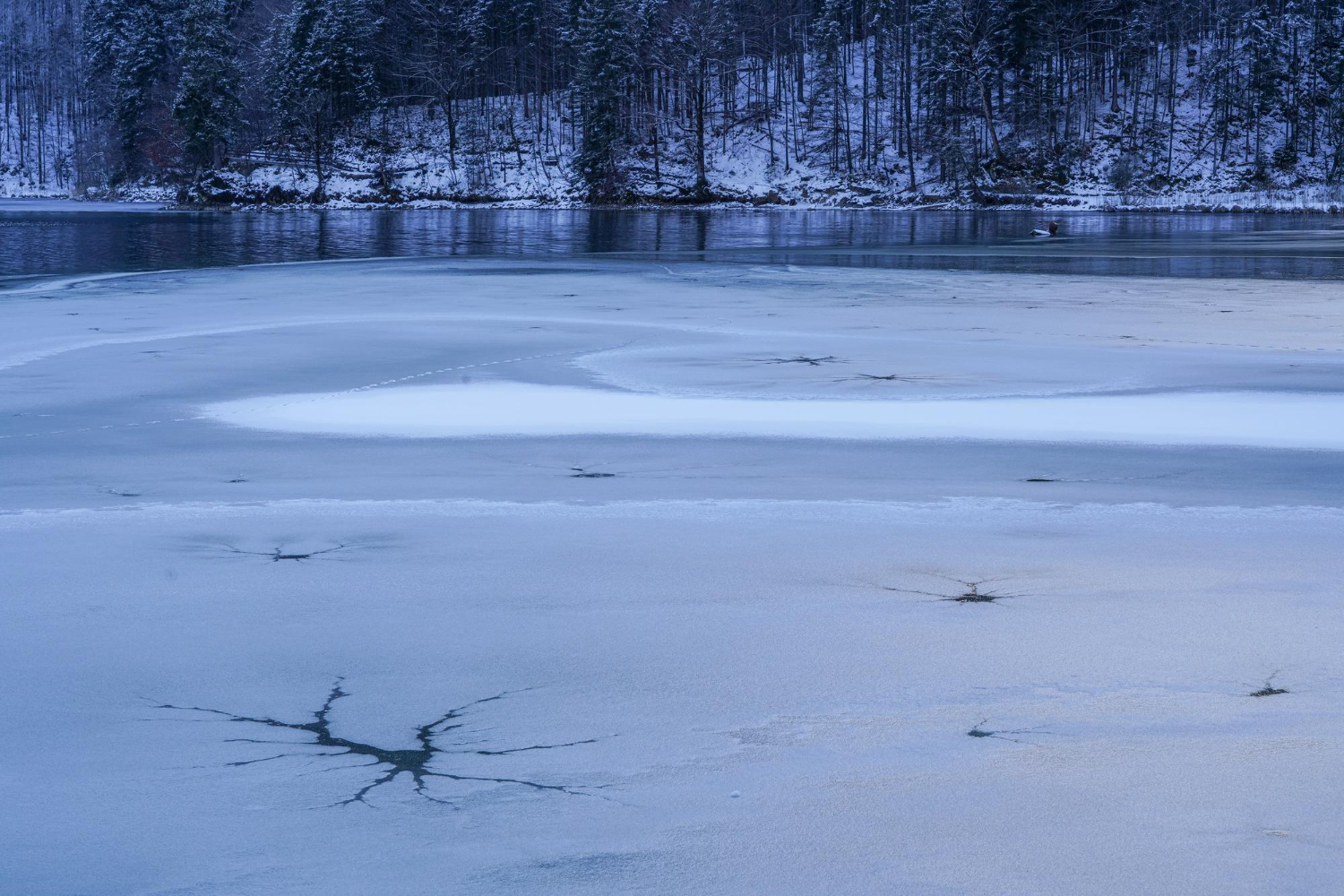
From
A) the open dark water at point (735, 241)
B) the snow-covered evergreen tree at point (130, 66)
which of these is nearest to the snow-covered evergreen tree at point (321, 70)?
the snow-covered evergreen tree at point (130, 66)

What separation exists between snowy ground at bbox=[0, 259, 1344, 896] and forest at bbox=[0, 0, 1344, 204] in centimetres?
5805

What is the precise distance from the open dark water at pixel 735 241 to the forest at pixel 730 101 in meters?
20.0

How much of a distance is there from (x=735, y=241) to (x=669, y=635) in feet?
90.3

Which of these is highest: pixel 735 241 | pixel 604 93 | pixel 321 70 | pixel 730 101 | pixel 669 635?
pixel 321 70

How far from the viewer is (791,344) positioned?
10977 millimetres

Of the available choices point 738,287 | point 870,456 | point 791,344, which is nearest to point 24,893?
point 870,456

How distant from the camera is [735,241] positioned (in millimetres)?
30766

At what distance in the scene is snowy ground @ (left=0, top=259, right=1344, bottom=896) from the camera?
2.56 metres

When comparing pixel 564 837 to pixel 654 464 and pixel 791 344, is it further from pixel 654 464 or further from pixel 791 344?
pixel 791 344

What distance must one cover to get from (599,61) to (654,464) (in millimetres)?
68045

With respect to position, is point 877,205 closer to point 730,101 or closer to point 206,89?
point 730,101

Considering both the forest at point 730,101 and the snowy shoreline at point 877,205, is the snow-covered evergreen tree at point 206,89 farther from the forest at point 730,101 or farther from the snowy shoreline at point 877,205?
the snowy shoreline at point 877,205

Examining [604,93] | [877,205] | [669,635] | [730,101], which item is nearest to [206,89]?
[604,93]

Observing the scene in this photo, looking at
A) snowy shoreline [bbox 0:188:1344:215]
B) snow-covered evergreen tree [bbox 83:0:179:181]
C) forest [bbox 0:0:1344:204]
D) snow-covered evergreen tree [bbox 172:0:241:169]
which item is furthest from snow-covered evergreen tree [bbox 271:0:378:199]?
snow-covered evergreen tree [bbox 83:0:179:181]
